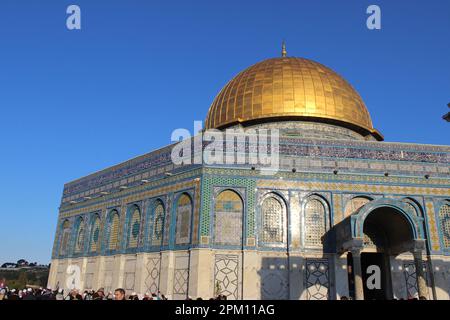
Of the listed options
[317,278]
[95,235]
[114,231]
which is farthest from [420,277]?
[95,235]

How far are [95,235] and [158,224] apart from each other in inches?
202

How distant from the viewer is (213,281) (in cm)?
1491

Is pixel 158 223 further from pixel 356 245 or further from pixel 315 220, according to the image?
pixel 356 245

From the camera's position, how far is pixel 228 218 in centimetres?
1572

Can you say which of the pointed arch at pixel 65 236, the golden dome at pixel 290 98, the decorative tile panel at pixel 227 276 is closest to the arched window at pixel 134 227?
the decorative tile panel at pixel 227 276

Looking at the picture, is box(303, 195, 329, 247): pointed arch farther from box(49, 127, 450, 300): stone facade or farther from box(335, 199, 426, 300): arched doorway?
box(335, 199, 426, 300): arched doorway

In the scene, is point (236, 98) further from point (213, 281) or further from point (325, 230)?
point (213, 281)

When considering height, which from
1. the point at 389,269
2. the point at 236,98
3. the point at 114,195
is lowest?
the point at 389,269

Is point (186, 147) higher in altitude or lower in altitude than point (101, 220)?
higher

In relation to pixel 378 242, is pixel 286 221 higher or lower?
higher

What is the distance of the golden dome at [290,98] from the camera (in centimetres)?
2053

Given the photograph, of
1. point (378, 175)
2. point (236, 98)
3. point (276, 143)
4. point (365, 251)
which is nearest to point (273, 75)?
point (236, 98)

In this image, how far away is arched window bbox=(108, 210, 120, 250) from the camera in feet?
63.3
